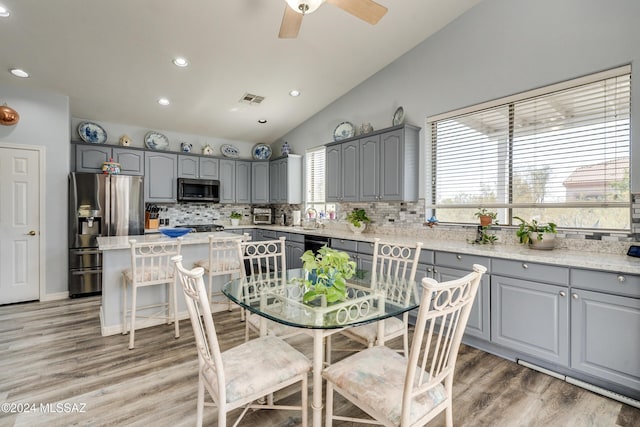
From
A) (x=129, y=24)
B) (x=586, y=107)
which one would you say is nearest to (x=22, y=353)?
(x=129, y=24)

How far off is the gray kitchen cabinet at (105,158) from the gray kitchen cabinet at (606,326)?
5.71m

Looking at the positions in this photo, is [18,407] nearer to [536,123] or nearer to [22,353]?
[22,353]

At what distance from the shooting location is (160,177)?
206 inches

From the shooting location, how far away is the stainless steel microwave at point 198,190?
537 cm

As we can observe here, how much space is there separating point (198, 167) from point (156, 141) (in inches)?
31.4

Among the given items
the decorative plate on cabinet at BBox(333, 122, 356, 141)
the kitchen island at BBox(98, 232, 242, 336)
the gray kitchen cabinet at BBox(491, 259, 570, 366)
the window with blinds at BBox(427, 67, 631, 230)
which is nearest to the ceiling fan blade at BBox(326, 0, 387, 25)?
Result: the window with blinds at BBox(427, 67, 631, 230)

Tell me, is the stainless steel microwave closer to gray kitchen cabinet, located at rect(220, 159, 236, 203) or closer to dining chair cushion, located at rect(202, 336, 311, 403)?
gray kitchen cabinet, located at rect(220, 159, 236, 203)

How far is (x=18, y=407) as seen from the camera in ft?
6.27

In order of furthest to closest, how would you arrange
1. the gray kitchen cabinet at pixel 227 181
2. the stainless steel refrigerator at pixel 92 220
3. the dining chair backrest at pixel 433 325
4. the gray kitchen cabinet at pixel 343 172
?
the gray kitchen cabinet at pixel 227 181
the gray kitchen cabinet at pixel 343 172
the stainless steel refrigerator at pixel 92 220
the dining chair backrest at pixel 433 325

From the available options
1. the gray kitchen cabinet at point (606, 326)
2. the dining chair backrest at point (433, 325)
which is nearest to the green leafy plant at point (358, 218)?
the gray kitchen cabinet at point (606, 326)

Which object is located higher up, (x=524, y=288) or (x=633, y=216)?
(x=633, y=216)

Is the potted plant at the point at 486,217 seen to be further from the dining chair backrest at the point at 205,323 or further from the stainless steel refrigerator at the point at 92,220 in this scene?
the stainless steel refrigerator at the point at 92,220

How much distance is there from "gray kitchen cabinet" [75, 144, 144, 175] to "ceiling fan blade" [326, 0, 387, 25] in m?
4.25

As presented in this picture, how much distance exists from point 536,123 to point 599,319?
183 centimetres
